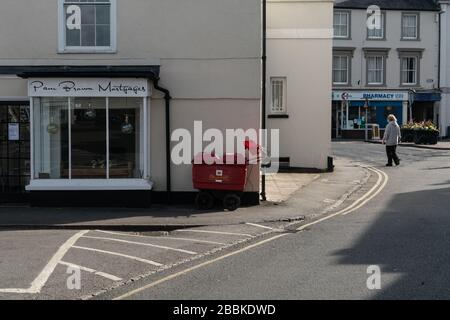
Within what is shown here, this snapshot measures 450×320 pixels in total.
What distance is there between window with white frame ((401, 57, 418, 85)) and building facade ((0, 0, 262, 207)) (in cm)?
3718

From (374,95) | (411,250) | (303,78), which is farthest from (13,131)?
(374,95)

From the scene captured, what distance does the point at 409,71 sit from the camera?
49.3m

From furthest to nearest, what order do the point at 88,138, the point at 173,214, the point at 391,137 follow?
the point at 391,137 < the point at 88,138 < the point at 173,214

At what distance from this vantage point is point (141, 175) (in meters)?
14.4

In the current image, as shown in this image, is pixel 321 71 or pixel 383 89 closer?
pixel 321 71

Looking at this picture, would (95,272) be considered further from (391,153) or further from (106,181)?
(391,153)

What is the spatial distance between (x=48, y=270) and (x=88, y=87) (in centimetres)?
655

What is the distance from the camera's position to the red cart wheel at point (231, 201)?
45.8 ft

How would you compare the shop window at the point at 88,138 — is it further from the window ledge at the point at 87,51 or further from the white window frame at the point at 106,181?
the window ledge at the point at 87,51

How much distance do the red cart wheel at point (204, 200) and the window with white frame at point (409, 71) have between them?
38346 millimetres

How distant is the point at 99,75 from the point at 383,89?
38.4m

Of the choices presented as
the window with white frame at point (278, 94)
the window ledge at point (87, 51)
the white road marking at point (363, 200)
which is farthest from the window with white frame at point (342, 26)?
the window ledge at point (87, 51)
